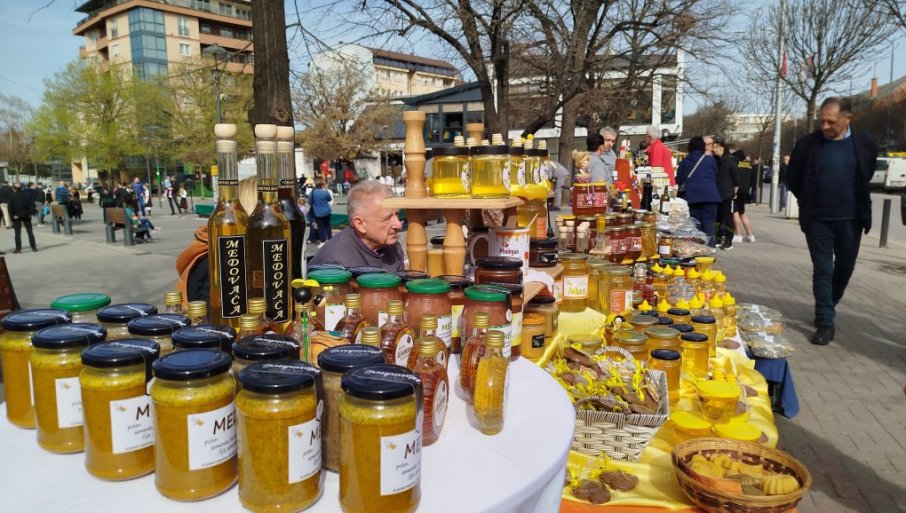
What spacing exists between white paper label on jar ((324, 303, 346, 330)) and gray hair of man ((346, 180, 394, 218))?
1699 mm

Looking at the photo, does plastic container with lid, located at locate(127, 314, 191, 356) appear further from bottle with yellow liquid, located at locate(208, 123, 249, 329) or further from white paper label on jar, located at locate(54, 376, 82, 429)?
bottle with yellow liquid, located at locate(208, 123, 249, 329)

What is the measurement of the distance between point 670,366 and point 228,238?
2.21 meters

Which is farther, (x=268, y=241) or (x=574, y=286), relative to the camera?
(x=574, y=286)

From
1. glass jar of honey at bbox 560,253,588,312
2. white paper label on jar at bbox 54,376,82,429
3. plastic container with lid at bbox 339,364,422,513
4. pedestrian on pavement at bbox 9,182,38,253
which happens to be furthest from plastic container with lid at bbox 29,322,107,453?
pedestrian on pavement at bbox 9,182,38,253

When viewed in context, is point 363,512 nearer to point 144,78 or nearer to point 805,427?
point 805,427

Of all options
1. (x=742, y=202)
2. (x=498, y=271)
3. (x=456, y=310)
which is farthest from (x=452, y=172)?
(x=742, y=202)

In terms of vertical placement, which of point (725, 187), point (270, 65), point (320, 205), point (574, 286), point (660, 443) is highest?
point (270, 65)

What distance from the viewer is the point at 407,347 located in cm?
178

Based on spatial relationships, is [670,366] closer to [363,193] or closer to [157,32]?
[363,193]

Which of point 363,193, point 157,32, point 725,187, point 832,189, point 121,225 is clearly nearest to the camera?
point 363,193

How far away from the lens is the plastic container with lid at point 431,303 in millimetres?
1962

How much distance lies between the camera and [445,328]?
78.3 inches

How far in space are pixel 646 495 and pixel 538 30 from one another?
9.67 metres

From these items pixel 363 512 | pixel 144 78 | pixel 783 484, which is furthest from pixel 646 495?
pixel 144 78
